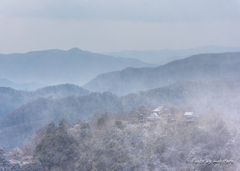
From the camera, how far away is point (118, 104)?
281 feet

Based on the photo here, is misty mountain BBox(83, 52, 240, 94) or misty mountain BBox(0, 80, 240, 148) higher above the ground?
misty mountain BBox(83, 52, 240, 94)

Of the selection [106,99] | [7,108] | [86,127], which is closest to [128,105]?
[106,99]

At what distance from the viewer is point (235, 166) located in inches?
640

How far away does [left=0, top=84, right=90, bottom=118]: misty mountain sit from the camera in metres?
141

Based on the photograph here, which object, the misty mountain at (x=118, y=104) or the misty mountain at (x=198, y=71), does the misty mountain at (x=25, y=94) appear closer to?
the misty mountain at (x=118, y=104)

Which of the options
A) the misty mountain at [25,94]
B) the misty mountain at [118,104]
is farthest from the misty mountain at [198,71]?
the misty mountain at [25,94]

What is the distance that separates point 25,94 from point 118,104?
105m

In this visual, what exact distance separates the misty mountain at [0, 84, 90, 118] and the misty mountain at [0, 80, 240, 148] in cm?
3869

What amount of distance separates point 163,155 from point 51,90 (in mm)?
160905

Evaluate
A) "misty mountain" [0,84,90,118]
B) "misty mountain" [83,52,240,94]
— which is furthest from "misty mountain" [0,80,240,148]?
"misty mountain" [83,52,240,94]

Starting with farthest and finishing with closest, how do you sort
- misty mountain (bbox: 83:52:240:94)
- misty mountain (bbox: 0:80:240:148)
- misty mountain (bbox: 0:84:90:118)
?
misty mountain (bbox: 0:84:90:118) < misty mountain (bbox: 83:52:240:94) < misty mountain (bbox: 0:80:240:148)

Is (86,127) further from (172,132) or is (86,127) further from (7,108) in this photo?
(7,108)

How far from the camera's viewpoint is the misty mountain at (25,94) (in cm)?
14106

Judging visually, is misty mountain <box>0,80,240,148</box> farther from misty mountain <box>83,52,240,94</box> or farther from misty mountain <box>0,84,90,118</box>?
misty mountain <box>83,52,240,94</box>
